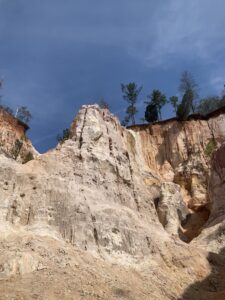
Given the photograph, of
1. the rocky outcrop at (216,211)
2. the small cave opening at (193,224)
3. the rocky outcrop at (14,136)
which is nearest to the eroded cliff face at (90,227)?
the small cave opening at (193,224)

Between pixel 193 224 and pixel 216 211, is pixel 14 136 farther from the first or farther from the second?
pixel 216 211

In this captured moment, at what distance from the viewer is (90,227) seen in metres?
19.0

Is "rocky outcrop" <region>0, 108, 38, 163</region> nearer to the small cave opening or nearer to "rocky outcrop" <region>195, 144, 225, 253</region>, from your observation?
the small cave opening

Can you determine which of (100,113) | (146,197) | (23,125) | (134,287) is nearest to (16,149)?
(23,125)

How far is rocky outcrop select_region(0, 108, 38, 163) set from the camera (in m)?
36.1

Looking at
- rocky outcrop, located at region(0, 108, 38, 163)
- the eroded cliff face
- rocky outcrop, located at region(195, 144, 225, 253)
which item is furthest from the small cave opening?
rocky outcrop, located at region(0, 108, 38, 163)

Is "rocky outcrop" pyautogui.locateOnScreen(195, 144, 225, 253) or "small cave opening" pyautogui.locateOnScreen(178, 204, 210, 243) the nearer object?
"rocky outcrop" pyautogui.locateOnScreen(195, 144, 225, 253)

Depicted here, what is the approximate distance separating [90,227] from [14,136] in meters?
22.5

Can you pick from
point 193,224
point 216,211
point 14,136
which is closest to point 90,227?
point 216,211

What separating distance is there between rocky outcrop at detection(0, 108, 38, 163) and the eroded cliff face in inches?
414

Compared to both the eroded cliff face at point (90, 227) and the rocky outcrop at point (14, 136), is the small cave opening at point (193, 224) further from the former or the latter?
the rocky outcrop at point (14, 136)

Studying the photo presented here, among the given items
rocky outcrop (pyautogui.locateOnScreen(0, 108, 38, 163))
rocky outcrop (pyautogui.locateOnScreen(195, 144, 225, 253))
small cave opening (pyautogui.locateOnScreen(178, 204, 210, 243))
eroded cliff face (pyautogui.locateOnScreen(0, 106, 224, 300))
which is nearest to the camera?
eroded cliff face (pyautogui.locateOnScreen(0, 106, 224, 300))

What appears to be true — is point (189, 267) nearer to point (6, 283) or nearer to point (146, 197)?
point (146, 197)

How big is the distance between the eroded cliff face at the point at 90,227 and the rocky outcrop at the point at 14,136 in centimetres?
1053
